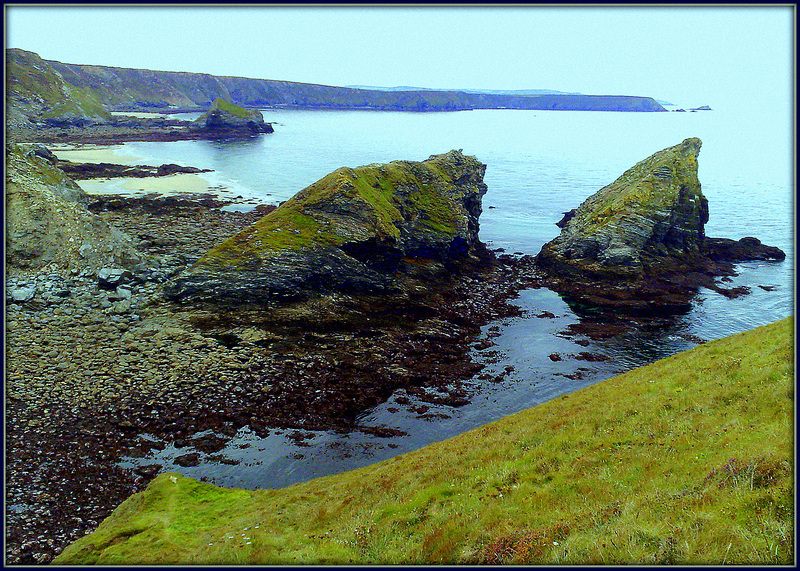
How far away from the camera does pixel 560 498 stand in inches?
538

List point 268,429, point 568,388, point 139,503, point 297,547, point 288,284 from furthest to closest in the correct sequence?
point 288,284 → point 568,388 → point 268,429 → point 139,503 → point 297,547

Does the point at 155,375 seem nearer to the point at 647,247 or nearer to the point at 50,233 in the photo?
the point at 50,233

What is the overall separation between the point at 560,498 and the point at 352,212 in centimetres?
3983

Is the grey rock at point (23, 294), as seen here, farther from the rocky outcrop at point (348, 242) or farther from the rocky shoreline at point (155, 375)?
the rocky outcrop at point (348, 242)

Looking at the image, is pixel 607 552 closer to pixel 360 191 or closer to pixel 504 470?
pixel 504 470

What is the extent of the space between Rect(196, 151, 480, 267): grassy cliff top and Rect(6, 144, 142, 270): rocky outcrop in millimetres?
Result: 10463

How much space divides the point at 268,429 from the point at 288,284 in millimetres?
16619

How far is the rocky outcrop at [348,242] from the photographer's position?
41469 millimetres

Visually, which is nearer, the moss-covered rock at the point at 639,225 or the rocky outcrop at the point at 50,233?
the rocky outcrop at the point at 50,233

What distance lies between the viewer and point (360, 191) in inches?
2042

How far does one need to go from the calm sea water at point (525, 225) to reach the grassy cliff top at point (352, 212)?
13668 millimetres

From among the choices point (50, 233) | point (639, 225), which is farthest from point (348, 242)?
point (639, 225)

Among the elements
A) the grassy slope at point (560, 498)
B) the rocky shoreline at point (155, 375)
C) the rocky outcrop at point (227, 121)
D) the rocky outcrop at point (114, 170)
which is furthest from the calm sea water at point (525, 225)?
the rocky outcrop at point (227, 121)

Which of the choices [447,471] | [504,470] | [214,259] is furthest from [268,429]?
[214,259]
